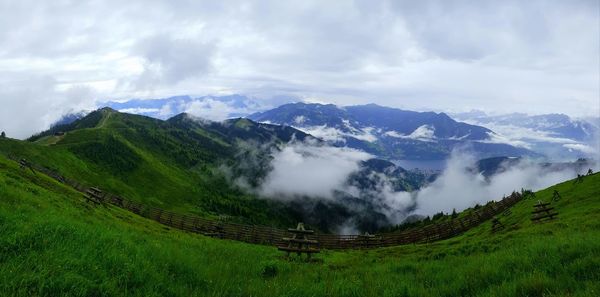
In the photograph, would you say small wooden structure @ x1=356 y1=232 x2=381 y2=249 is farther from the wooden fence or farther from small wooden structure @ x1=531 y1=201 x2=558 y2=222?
small wooden structure @ x1=531 y1=201 x2=558 y2=222

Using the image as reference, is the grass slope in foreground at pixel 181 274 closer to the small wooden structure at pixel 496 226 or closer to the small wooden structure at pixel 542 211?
the small wooden structure at pixel 542 211

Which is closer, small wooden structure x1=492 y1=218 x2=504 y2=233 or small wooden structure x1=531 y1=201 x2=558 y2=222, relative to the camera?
small wooden structure x1=531 y1=201 x2=558 y2=222

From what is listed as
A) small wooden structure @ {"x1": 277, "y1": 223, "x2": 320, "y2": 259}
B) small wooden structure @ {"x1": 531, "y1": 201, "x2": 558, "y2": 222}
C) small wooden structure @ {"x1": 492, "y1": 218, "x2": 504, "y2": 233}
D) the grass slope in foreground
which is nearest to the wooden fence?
small wooden structure @ {"x1": 492, "y1": 218, "x2": 504, "y2": 233}

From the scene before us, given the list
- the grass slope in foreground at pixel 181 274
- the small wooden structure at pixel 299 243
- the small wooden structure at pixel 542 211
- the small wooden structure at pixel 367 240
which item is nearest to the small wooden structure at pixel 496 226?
the small wooden structure at pixel 542 211

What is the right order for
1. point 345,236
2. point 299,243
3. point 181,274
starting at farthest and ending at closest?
point 345,236 → point 299,243 → point 181,274

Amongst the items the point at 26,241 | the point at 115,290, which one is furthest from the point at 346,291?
the point at 26,241

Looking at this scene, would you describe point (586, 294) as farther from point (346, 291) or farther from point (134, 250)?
point (134, 250)

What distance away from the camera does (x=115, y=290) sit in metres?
7.96

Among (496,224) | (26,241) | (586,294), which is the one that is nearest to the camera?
(586,294)

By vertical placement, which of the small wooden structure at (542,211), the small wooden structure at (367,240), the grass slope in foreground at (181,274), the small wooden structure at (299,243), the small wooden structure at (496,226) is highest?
the grass slope in foreground at (181,274)

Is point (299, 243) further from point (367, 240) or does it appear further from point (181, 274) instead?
point (367, 240)

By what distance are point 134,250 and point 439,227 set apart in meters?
67.5

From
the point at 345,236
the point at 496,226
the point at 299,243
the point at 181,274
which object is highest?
the point at 181,274

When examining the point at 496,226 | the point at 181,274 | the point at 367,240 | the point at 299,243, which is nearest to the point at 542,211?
the point at 496,226
